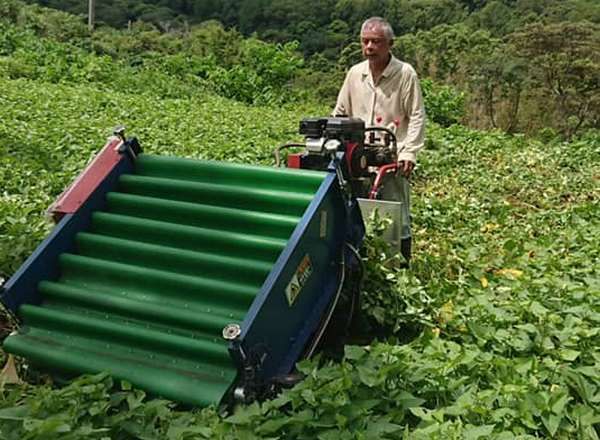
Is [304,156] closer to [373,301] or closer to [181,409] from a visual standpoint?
[373,301]

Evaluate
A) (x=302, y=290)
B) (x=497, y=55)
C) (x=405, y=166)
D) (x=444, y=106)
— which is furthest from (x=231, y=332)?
(x=497, y=55)

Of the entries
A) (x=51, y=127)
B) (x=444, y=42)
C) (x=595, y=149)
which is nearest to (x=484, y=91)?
(x=444, y=42)

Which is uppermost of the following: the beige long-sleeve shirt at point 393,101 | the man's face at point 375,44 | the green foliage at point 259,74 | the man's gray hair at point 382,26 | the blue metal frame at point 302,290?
the man's gray hair at point 382,26

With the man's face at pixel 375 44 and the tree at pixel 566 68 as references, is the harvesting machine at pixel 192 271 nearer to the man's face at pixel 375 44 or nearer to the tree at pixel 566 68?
the man's face at pixel 375 44

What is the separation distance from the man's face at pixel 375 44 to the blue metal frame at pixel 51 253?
63.4 inches

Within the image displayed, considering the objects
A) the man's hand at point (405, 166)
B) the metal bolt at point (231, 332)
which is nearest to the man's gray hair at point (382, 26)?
the man's hand at point (405, 166)

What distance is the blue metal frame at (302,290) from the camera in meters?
2.80

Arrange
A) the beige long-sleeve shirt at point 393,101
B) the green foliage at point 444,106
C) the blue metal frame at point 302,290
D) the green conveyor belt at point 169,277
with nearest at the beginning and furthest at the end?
the blue metal frame at point 302,290 → the green conveyor belt at point 169,277 → the beige long-sleeve shirt at point 393,101 → the green foliage at point 444,106

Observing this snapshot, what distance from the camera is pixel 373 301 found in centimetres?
371

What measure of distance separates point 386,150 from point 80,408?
2.37 metres

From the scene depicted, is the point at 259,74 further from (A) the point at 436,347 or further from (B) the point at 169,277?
(A) the point at 436,347

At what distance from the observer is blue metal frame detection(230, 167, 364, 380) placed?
9.18 feet

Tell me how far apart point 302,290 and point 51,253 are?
3.78ft

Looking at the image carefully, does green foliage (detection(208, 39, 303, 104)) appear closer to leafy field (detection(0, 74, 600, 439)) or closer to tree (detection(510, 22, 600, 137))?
tree (detection(510, 22, 600, 137))
